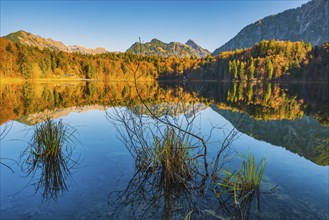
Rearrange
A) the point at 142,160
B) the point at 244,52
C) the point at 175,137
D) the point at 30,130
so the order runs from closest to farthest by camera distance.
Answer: the point at 175,137 < the point at 142,160 < the point at 30,130 < the point at 244,52

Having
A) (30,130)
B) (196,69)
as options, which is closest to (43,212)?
(30,130)

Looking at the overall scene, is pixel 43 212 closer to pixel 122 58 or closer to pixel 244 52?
pixel 244 52

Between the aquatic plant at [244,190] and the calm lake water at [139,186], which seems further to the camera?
the aquatic plant at [244,190]

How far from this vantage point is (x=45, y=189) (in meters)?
6.23

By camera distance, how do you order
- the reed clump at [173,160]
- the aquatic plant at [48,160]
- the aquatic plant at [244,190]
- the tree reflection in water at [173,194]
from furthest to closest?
the aquatic plant at [48,160] < the reed clump at [173,160] < the aquatic plant at [244,190] < the tree reflection in water at [173,194]

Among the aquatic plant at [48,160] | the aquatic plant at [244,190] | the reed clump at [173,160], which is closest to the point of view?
the aquatic plant at [244,190]

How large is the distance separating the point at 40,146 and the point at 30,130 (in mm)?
6545

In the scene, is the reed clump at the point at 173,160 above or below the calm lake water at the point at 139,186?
above

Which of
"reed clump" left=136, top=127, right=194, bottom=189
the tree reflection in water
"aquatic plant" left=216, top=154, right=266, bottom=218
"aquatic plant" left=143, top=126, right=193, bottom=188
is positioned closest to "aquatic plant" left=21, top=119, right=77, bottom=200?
the tree reflection in water

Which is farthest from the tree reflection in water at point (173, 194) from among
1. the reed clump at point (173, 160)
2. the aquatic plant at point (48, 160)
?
the aquatic plant at point (48, 160)

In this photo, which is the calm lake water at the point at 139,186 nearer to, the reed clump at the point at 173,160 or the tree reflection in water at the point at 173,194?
the tree reflection in water at the point at 173,194

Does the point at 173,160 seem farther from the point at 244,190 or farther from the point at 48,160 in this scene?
the point at 48,160

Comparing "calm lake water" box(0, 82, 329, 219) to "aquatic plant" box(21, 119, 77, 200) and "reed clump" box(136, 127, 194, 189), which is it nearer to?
"aquatic plant" box(21, 119, 77, 200)

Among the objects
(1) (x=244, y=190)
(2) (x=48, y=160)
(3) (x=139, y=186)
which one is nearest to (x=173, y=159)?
(3) (x=139, y=186)
